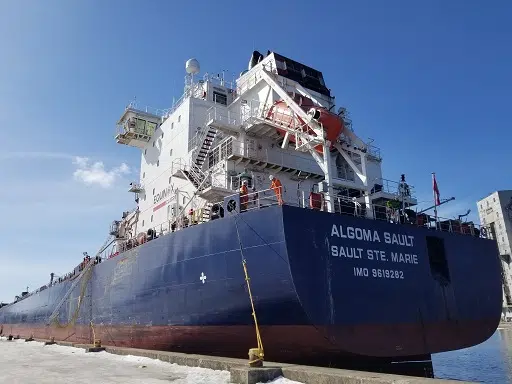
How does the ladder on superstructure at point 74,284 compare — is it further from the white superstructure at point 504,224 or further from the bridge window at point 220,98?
the white superstructure at point 504,224

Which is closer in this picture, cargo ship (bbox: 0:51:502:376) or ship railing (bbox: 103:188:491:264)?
cargo ship (bbox: 0:51:502:376)

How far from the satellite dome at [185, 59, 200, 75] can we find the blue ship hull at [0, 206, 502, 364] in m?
11.3

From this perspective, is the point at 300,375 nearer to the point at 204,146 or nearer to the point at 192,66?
the point at 204,146

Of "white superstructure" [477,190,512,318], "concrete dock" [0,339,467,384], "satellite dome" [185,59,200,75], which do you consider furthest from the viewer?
"white superstructure" [477,190,512,318]

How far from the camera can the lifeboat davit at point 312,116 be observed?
12.9 meters

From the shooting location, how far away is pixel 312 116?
12906 mm

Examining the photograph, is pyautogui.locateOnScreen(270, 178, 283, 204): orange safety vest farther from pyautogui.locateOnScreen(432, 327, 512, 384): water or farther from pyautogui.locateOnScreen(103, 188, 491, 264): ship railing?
pyautogui.locateOnScreen(432, 327, 512, 384): water

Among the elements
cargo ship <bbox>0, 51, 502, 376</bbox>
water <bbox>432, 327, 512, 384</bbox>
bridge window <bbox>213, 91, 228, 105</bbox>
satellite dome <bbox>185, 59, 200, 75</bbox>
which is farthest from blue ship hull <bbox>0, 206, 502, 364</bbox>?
satellite dome <bbox>185, 59, 200, 75</bbox>

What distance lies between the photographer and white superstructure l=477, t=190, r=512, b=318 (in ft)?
216

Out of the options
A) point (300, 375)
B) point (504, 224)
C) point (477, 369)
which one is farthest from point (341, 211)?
point (504, 224)

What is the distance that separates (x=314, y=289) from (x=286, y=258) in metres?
1.02

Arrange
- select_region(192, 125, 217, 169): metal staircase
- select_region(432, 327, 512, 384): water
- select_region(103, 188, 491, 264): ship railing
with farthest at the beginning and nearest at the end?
1. select_region(192, 125, 217, 169): metal staircase
2. select_region(432, 327, 512, 384): water
3. select_region(103, 188, 491, 264): ship railing

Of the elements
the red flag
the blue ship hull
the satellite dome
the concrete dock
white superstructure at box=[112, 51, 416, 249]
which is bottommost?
the concrete dock

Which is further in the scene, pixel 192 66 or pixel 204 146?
pixel 192 66
